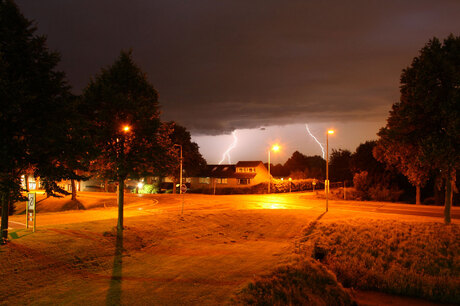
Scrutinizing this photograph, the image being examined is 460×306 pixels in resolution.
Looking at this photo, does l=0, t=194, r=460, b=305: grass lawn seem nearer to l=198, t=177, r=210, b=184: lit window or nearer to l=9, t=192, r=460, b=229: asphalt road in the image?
l=9, t=192, r=460, b=229: asphalt road

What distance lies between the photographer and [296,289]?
10078 millimetres

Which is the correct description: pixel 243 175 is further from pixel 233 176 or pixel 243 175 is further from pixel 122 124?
pixel 122 124

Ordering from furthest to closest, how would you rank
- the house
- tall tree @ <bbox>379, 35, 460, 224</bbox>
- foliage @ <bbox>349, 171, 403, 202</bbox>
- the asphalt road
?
1. the house
2. foliage @ <bbox>349, 171, 403, 202</bbox>
3. the asphalt road
4. tall tree @ <bbox>379, 35, 460, 224</bbox>

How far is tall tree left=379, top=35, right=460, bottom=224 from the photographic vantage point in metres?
17.7

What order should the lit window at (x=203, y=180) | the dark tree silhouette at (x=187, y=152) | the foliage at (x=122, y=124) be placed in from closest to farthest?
the foliage at (x=122, y=124) < the dark tree silhouette at (x=187, y=152) < the lit window at (x=203, y=180)

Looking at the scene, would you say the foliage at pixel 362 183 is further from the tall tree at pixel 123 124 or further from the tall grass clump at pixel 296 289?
the tall tree at pixel 123 124

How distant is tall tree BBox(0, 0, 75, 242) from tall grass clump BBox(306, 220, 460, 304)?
12.3 meters

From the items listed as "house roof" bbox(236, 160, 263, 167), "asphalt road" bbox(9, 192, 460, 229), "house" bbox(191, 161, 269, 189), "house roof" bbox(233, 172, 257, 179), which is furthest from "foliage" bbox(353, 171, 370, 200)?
"house roof" bbox(236, 160, 263, 167)

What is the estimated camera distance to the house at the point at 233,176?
74.4 m

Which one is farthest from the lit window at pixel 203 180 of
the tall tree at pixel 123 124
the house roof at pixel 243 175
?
the tall tree at pixel 123 124

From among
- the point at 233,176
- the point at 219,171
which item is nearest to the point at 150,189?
the point at 219,171

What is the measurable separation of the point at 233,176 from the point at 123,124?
202ft

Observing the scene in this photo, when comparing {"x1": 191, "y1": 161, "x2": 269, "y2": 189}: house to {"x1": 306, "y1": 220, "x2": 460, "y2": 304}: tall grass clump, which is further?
{"x1": 191, "y1": 161, "x2": 269, "y2": 189}: house

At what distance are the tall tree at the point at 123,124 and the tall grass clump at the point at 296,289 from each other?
315 inches
